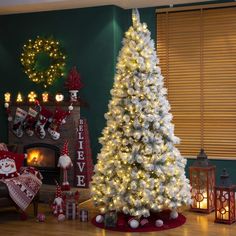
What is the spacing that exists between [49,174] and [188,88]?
7.49 ft

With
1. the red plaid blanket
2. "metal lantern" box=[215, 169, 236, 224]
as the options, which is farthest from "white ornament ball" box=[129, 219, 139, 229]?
the red plaid blanket

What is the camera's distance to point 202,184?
556cm

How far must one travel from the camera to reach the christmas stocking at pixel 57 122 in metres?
6.53

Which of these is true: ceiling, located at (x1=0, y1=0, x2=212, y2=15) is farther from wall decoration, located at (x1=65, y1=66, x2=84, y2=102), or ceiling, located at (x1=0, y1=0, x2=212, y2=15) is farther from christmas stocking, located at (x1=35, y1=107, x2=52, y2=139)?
christmas stocking, located at (x1=35, y1=107, x2=52, y2=139)

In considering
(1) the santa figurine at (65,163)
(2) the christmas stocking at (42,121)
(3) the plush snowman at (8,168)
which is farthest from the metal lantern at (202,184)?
(2) the christmas stocking at (42,121)

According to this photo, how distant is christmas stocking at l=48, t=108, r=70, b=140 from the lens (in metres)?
6.53

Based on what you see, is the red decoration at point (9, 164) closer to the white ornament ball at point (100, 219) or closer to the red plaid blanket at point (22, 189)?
the red plaid blanket at point (22, 189)

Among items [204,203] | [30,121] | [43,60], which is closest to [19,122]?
[30,121]

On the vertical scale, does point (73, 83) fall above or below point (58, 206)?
above

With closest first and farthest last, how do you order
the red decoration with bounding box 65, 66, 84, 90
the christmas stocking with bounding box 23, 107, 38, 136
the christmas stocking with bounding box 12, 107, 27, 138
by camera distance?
1. the red decoration with bounding box 65, 66, 84, 90
2. the christmas stocking with bounding box 23, 107, 38, 136
3. the christmas stocking with bounding box 12, 107, 27, 138

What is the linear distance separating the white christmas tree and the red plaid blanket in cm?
81

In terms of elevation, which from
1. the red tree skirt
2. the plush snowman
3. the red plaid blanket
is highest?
the plush snowman

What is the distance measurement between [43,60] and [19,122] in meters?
0.96

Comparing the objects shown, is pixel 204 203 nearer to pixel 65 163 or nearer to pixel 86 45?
pixel 65 163
